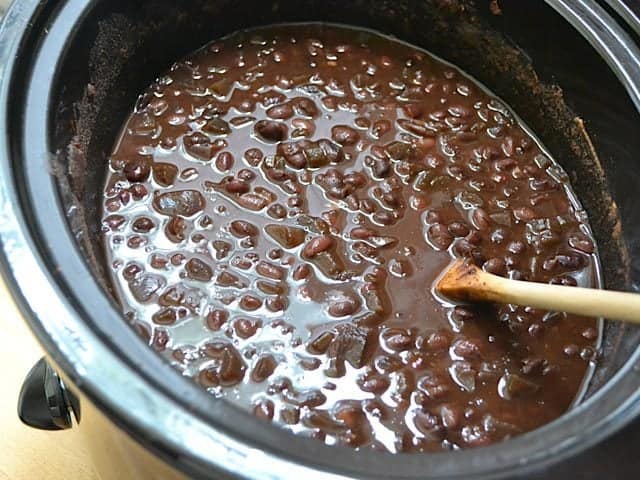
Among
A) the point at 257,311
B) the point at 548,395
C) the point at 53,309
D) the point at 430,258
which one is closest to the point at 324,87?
the point at 430,258

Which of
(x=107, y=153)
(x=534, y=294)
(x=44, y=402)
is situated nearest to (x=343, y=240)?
(x=534, y=294)

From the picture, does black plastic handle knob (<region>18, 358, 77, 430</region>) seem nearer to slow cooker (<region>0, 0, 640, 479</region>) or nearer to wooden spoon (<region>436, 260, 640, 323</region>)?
slow cooker (<region>0, 0, 640, 479</region>)

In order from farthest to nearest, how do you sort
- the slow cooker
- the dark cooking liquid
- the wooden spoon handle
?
the dark cooking liquid < the wooden spoon handle < the slow cooker

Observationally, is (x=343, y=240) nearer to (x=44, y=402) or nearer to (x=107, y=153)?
(x=107, y=153)

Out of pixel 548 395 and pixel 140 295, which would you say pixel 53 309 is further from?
pixel 548 395

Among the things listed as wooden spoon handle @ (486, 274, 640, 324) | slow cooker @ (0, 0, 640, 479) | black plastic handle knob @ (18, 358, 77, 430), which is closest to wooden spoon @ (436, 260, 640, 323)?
wooden spoon handle @ (486, 274, 640, 324)

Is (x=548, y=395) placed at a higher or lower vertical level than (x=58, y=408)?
higher

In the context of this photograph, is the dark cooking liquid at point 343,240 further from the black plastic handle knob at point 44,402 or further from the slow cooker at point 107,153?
the black plastic handle knob at point 44,402
